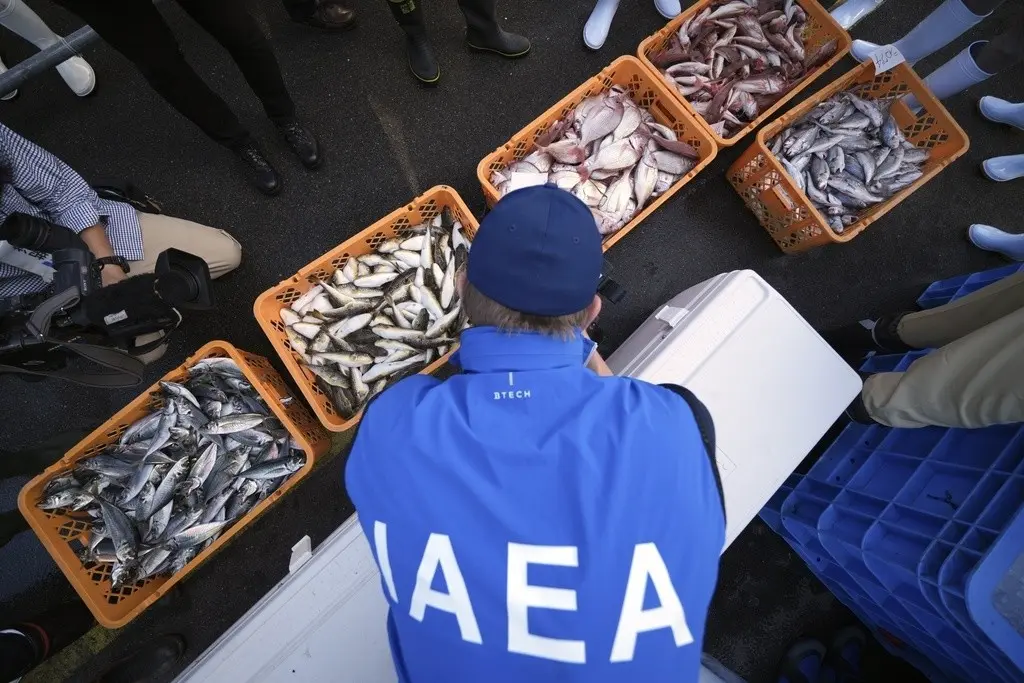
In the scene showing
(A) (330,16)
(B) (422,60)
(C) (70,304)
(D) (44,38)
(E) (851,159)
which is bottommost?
(E) (851,159)

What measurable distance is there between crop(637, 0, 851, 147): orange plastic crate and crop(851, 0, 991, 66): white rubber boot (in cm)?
21

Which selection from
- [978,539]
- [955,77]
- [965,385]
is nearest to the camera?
[978,539]

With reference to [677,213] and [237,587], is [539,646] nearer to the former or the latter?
[237,587]

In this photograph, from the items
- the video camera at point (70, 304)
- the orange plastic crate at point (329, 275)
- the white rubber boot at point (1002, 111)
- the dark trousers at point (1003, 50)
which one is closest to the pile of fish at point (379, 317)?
the orange plastic crate at point (329, 275)

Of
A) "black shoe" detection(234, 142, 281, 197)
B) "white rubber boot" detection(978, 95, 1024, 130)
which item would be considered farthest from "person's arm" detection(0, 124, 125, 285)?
"white rubber boot" detection(978, 95, 1024, 130)

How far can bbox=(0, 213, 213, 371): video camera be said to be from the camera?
175 centimetres

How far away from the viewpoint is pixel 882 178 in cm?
249

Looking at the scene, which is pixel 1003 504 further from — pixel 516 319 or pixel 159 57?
pixel 159 57

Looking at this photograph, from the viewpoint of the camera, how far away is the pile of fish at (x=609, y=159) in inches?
95.0

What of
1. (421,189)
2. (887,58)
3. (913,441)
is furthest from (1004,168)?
(421,189)

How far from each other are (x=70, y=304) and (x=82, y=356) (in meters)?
0.19

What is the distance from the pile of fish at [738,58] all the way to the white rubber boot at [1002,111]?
1.24 metres

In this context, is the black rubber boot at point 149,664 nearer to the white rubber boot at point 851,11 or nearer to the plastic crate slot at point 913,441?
the plastic crate slot at point 913,441

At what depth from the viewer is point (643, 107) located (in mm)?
2623
